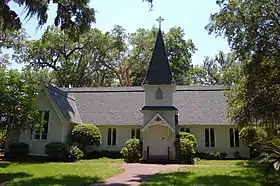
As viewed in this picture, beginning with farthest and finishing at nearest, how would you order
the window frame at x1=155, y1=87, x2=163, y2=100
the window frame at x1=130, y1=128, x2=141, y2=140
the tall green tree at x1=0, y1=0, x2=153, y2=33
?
the window frame at x1=130, y1=128, x2=141, y2=140 < the window frame at x1=155, y1=87, x2=163, y2=100 < the tall green tree at x1=0, y1=0, x2=153, y2=33

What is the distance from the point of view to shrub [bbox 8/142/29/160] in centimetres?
2303

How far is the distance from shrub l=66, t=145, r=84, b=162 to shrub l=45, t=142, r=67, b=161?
1.01 ft

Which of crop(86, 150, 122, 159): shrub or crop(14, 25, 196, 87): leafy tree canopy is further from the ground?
crop(14, 25, 196, 87): leafy tree canopy

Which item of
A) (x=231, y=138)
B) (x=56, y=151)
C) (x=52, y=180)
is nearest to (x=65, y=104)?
(x=56, y=151)

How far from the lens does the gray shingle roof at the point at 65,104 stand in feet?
81.8

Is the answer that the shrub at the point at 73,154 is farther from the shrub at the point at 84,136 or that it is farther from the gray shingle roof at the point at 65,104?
the gray shingle roof at the point at 65,104

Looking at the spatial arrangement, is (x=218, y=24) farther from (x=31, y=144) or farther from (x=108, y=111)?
(x=31, y=144)

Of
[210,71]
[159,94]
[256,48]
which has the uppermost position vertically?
[210,71]

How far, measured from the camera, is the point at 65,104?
1056 inches

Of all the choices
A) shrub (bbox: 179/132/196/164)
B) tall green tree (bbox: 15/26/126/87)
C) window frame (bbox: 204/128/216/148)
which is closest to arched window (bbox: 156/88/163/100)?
shrub (bbox: 179/132/196/164)

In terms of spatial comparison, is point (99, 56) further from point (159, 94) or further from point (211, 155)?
point (211, 155)

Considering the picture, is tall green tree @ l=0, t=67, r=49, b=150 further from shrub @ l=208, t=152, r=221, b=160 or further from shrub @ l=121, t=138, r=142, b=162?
shrub @ l=208, t=152, r=221, b=160

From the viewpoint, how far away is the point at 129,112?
1119 inches

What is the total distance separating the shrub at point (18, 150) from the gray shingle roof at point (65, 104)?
162 inches
